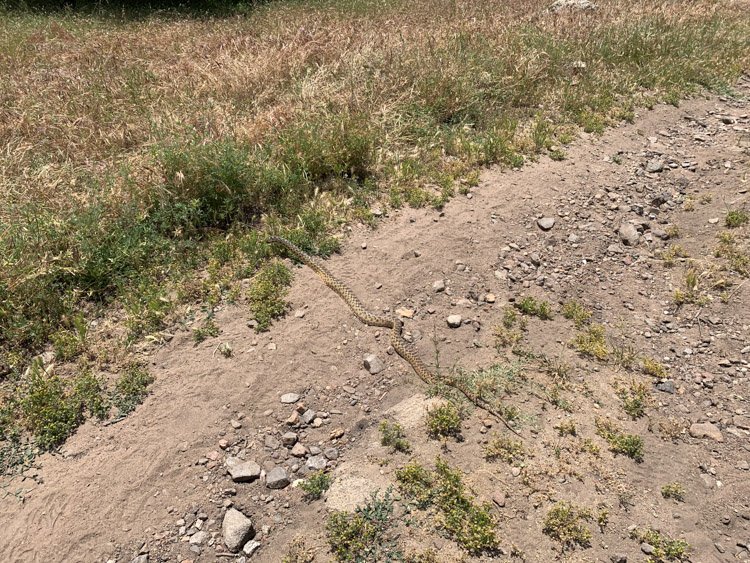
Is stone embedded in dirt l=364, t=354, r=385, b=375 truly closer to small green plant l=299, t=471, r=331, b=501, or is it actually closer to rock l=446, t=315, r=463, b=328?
rock l=446, t=315, r=463, b=328

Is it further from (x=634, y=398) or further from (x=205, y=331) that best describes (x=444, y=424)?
(x=205, y=331)

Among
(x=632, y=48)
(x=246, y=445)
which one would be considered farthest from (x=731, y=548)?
(x=632, y=48)

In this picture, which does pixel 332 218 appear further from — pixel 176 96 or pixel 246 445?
pixel 176 96

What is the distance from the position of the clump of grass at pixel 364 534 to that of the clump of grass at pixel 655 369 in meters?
2.74

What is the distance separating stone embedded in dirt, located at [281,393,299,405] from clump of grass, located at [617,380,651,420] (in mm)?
2840

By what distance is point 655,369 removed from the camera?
4855mm

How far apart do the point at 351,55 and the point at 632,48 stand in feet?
18.0

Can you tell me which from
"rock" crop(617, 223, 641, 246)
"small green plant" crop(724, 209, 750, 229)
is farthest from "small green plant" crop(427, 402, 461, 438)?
"small green plant" crop(724, 209, 750, 229)

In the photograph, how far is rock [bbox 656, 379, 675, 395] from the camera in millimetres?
4711

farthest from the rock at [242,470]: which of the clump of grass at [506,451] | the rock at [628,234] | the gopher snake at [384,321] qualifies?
the rock at [628,234]

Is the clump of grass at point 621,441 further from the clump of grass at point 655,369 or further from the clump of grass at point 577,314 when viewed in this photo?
the clump of grass at point 577,314

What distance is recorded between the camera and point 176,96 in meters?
8.32

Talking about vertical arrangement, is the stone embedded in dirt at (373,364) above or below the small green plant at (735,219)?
below

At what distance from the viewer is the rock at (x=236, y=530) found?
143 inches
